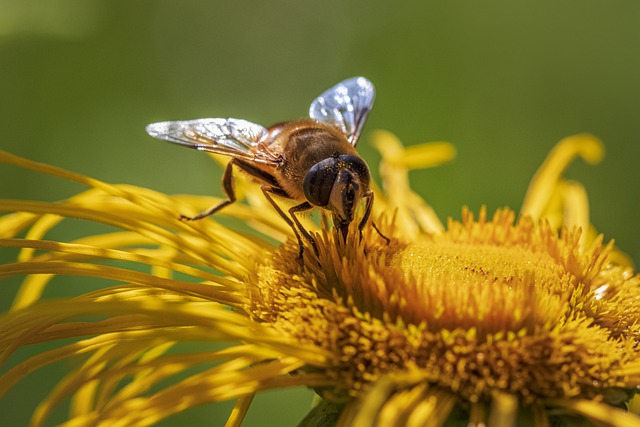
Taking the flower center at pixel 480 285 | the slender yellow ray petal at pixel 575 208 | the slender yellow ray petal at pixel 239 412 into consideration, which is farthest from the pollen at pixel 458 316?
the slender yellow ray petal at pixel 575 208

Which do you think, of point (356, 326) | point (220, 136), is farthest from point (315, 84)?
point (356, 326)

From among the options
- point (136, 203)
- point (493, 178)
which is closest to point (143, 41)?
point (493, 178)

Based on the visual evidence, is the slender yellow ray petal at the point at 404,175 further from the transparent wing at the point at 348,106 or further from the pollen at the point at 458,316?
the pollen at the point at 458,316

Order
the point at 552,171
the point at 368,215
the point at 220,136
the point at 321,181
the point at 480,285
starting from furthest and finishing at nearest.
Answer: the point at 552,171, the point at 220,136, the point at 368,215, the point at 321,181, the point at 480,285

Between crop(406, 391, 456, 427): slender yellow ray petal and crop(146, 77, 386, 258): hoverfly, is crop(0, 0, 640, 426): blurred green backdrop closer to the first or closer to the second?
crop(146, 77, 386, 258): hoverfly

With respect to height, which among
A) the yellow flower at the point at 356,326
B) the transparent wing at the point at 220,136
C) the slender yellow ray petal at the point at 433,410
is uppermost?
the transparent wing at the point at 220,136

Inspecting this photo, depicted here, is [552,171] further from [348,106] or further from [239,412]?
[239,412]
